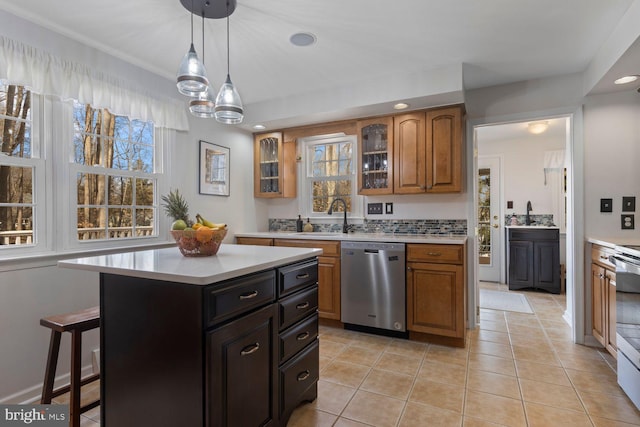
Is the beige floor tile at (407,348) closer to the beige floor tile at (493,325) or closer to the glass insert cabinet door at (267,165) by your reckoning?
the beige floor tile at (493,325)

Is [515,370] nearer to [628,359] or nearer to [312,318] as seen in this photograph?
[628,359]

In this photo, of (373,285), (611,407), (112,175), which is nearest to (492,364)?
(611,407)

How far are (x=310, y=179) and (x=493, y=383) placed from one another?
275 centimetres

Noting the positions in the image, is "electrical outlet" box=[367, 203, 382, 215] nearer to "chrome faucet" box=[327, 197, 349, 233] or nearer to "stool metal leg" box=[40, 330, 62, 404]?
"chrome faucet" box=[327, 197, 349, 233]

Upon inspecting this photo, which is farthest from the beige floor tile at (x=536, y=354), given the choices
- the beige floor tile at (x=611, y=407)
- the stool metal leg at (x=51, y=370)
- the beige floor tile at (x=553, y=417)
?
the stool metal leg at (x=51, y=370)

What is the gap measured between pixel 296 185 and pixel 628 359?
10.7 ft

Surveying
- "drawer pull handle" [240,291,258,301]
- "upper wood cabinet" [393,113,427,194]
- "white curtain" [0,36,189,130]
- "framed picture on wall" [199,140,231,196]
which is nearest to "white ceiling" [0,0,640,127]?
"white curtain" [0,36,189,130]

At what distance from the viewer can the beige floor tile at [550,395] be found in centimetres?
198

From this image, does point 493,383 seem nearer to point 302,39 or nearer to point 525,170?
point 302,39

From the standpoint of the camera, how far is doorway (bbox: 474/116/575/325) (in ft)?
16.5

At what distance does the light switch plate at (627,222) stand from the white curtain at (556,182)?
7.93 feet

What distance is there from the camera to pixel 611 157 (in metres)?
2.81

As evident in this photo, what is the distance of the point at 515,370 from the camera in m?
2.41

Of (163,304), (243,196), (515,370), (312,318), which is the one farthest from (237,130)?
(515,370)
